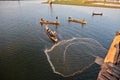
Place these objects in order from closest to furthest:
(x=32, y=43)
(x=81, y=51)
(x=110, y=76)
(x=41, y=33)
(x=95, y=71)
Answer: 1. (x=110, y=76)
2. (x=95, y=71)
3. (x=81, y=51)
4. (x=32, y=43)
5. (x=41, y=33)

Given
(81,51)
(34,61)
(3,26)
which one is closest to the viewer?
(34,61)

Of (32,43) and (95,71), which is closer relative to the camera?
(95,71)

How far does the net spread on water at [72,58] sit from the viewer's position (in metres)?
29.7

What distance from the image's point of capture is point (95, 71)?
30.0m

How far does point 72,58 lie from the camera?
34250 millimetres

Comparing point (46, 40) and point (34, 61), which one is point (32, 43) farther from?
point (34, 61)

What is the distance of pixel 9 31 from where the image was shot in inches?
2259

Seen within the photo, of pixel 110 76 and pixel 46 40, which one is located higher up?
pixel 110 76

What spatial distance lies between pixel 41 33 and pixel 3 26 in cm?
1932

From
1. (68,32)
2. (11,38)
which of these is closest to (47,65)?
(11,38)

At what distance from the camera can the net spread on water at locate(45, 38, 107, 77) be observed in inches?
1169

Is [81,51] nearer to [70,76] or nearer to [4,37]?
[70,76]

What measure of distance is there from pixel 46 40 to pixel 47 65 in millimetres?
16363

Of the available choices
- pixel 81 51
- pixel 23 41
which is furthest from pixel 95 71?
pixel 23 41
